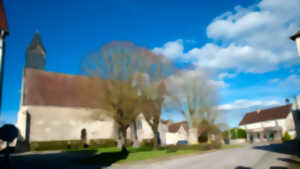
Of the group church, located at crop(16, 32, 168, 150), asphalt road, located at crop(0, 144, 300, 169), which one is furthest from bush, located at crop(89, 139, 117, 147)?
asphalt road, located at crop(0, 144, 300, 169)

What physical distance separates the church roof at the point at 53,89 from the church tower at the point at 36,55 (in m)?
7.71

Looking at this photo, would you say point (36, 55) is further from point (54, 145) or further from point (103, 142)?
point (103, 142)

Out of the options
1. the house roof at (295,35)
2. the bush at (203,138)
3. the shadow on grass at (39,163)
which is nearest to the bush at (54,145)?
the shadow on grass at (39,163)

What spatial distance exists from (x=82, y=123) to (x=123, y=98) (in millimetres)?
16703

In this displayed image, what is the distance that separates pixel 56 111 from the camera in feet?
103

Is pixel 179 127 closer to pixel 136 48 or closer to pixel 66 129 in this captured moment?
pixel 66 129

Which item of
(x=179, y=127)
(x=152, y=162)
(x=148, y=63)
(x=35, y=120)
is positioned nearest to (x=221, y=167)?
(x=152, y=162)

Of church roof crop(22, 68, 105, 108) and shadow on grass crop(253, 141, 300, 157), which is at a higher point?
church roof crop(22, 68, 105, 108)

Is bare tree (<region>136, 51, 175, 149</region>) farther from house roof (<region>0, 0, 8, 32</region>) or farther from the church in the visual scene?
house roof (<region>0, 0, 8, 32</region>)

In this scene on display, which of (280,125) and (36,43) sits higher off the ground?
(36,43)

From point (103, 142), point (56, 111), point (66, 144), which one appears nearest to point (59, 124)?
point (56, 111)

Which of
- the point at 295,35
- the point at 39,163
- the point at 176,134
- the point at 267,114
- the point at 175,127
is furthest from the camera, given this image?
the point at 175,127

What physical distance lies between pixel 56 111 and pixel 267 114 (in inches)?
1708

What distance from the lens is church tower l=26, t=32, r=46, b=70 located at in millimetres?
39156
